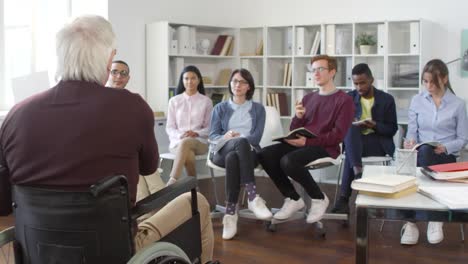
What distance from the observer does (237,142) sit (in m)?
3.94

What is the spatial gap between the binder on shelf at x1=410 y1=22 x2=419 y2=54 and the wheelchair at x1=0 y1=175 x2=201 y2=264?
4.27 m

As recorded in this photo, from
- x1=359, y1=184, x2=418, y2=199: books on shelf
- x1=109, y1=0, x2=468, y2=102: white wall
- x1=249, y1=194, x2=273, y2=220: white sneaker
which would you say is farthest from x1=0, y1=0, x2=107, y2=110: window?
x1=359, y1=184, x2=418, y2=199: books on shelf

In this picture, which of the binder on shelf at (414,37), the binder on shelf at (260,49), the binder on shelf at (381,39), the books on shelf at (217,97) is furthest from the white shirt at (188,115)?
the binder on shelf at (414,37)

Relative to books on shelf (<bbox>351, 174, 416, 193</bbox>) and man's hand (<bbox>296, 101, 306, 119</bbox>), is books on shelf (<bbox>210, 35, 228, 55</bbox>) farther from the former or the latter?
books on shelf (<bbox>351, 174, 416, 193</bbox>)

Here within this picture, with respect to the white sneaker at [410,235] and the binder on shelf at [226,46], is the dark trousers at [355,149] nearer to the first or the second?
the white sneaker at [410,235]

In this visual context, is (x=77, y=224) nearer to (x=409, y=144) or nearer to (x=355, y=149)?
(x=409, y=144)

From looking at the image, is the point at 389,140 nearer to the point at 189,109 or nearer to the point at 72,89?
the point at 189,109

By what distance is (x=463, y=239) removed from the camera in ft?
12.4

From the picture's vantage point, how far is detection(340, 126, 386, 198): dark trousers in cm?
423

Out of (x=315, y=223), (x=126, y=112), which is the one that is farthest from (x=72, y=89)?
(x=315, y=223)

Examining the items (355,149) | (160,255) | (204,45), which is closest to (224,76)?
(204,45)

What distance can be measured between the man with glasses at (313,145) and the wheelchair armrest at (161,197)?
1.79 m

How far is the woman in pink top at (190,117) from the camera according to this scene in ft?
15.4

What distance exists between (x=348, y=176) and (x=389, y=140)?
16.6 inches
